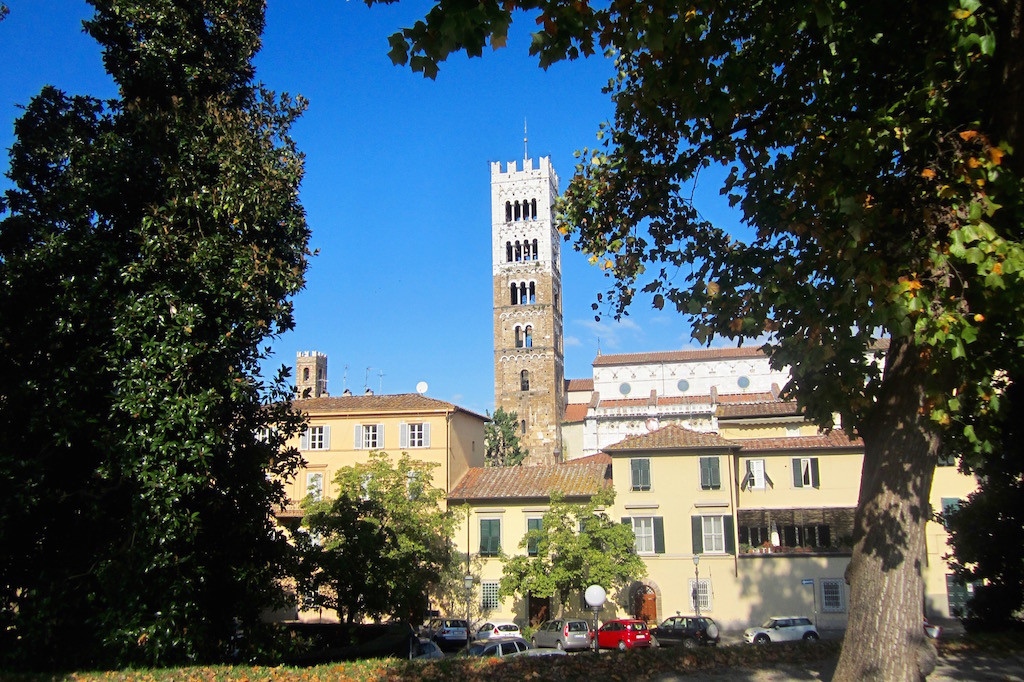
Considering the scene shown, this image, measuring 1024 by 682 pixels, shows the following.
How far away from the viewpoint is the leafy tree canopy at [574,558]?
110 ft

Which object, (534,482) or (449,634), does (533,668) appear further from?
(534,482)

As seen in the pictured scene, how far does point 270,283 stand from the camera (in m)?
14.4

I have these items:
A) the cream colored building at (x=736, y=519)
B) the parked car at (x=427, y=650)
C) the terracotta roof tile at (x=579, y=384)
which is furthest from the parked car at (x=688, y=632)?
the terracotta roof tile at (x=579, y=384)

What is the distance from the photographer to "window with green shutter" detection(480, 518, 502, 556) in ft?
128

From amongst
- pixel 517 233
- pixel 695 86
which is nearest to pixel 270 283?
pixel 695 86

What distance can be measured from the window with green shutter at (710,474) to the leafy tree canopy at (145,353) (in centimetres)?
2529

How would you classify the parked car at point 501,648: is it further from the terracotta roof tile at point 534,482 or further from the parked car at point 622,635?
the terracotta roof tile at point 534,482

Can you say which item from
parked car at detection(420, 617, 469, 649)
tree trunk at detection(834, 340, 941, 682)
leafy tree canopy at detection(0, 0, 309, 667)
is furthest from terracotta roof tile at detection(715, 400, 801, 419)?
tree trunk at detection(834, 340, 941, 682)

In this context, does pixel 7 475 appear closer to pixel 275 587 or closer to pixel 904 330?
pixel 275 587

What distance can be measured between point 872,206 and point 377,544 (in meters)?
22.2

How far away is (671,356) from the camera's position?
74062 millimetres

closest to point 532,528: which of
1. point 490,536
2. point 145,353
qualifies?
point 490,536

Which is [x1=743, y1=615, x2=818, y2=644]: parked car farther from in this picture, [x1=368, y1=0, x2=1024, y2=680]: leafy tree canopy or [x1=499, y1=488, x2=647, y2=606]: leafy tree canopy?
[x1=368, y1=0, x2=1024, y2=680]: leafy tree canopy

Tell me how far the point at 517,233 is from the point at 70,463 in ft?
250
